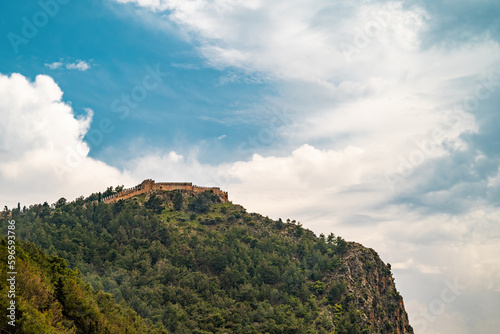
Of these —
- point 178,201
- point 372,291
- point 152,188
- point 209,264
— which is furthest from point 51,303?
point 152,188

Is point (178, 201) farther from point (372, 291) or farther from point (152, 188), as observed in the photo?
point (372, 291)

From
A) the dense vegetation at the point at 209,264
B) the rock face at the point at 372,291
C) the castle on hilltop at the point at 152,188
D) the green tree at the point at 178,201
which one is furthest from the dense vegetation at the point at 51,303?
the castle on hilltop at the point at 152,188

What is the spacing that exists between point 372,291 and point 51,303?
74.1m

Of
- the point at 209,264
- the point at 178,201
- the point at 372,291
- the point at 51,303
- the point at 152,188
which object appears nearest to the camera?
the point at 51,303

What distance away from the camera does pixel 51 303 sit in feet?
141

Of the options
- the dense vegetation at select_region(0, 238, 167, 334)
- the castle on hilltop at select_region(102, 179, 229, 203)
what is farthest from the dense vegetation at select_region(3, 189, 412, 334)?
the dense vegetation at select_region(0, 238, 167, 334)

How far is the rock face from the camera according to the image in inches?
3722

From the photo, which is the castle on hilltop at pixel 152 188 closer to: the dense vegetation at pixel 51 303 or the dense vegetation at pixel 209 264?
the dense vegetation at pixel 209 264

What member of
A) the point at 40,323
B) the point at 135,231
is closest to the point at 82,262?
the point at 135,231

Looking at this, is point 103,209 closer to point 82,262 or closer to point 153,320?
point 82,262

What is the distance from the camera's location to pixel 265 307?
85375mm

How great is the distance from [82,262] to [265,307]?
111 ft

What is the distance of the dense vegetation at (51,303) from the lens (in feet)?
115

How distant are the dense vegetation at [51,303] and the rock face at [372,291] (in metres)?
48.9
